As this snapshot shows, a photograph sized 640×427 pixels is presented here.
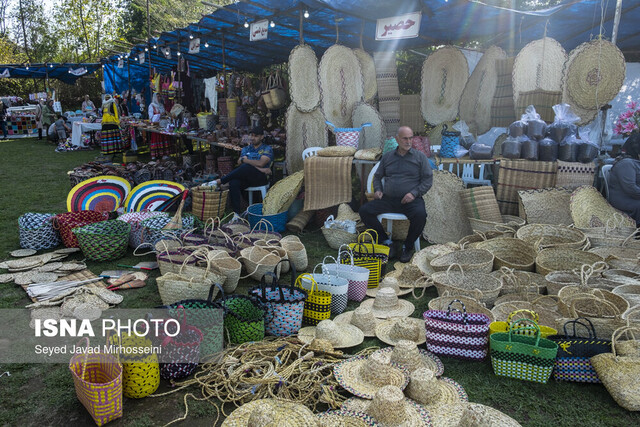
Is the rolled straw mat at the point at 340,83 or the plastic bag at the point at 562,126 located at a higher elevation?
the rolled straw mat at the point at 340,83

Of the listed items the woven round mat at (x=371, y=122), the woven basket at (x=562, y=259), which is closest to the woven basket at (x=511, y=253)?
the woven basket at (x=562, y=259)

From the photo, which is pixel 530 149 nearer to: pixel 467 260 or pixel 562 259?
pixel 562 259

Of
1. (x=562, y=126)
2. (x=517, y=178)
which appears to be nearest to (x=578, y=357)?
(x=517, y=178)

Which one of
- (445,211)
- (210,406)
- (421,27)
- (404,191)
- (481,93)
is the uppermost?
(421,27)

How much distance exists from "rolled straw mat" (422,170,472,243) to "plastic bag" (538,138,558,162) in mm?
959

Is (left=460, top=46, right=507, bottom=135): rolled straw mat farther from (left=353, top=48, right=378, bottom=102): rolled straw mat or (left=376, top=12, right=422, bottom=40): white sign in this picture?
(left=376, top=12, right=422, bottom=40): white sign

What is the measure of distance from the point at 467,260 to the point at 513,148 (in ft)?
5.83

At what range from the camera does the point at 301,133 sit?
604 cm

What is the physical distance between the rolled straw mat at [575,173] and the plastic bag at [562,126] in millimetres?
332

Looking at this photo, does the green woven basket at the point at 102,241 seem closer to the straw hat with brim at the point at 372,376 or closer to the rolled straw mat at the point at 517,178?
the straw hat with brim at the point at 372,376

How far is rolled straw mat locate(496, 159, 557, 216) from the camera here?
4.73 m

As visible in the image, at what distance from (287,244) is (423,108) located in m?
3.94

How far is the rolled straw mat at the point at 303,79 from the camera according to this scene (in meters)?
5.91

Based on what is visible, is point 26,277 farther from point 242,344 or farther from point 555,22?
point 555,22
